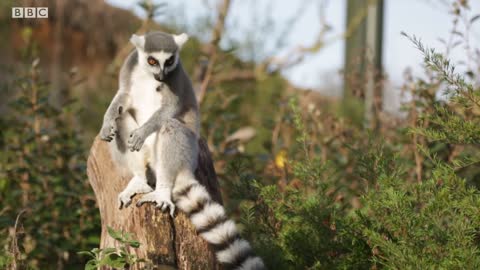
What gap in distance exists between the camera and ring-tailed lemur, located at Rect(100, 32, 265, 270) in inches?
103

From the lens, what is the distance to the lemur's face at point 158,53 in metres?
2.92

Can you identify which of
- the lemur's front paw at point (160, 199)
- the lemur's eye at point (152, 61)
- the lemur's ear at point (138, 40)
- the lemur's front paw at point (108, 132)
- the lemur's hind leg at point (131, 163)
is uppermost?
the lemur's ear at point (138, 40)

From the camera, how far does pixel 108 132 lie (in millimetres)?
2898

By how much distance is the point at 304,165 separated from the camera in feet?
9.20

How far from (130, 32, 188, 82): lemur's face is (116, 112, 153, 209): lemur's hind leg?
10.5 inches

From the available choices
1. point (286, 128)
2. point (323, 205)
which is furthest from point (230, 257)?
point (286, 128)

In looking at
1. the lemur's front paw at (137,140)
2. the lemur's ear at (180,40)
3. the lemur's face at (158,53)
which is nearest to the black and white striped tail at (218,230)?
the lemur's front paw at (137,140)

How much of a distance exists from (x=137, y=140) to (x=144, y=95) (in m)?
0.29

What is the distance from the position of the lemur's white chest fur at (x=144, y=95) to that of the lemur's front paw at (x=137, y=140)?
7.9 inches

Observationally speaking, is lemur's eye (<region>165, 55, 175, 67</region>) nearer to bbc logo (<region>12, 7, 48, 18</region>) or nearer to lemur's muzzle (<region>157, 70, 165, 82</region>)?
lemur's muzzle (<region>157, 70, 165, 82</region>)

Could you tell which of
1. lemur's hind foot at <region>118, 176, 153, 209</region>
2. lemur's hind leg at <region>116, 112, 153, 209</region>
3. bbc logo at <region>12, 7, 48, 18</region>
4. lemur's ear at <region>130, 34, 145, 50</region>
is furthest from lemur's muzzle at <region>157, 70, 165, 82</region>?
bbc logo at <region>12, 7, 48, 18</region>

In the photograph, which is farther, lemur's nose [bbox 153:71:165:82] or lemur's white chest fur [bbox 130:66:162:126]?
lemur's white chest fur [bbox 130:66:162:126]

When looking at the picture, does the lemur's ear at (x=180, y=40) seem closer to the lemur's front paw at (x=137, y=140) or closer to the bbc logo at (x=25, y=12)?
the lemur's front paw at (x=137, y=140)

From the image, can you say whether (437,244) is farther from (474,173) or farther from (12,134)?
(12,134)
